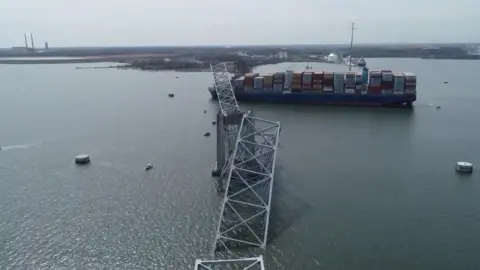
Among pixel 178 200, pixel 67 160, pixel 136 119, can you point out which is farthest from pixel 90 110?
pixel 178 200

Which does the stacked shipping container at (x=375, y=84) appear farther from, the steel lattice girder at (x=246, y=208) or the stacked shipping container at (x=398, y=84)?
the steel lattice girder at (x=246, y=208)

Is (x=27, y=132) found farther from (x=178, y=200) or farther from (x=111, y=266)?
(x=111, y=266)

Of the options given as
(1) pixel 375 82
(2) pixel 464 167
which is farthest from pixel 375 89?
(2) pixel 464 167

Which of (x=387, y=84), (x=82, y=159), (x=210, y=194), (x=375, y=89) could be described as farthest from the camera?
(x=375, y=89)

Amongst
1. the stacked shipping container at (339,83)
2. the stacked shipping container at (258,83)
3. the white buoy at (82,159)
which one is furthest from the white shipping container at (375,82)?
the white buoy at (82,159)

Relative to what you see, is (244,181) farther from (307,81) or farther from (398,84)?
(398,84)

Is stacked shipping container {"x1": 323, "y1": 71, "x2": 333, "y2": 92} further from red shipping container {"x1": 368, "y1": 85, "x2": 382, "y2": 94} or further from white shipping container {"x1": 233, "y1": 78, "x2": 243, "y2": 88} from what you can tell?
white shipping container {"x1": 233, "y1": 78, "x2": 243, "y2": 88}
